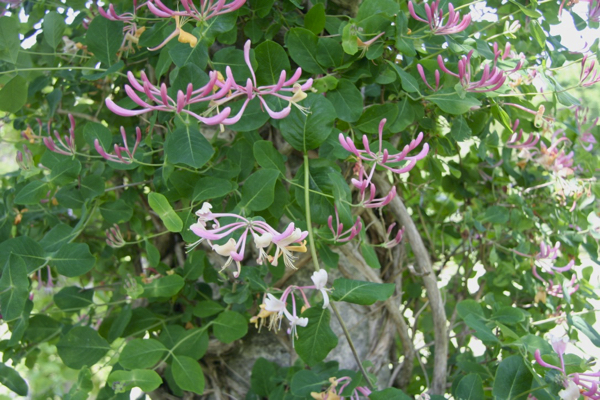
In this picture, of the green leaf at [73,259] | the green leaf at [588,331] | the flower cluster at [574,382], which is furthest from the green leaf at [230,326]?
the green leaf at [588,331]

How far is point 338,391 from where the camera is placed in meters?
0.89

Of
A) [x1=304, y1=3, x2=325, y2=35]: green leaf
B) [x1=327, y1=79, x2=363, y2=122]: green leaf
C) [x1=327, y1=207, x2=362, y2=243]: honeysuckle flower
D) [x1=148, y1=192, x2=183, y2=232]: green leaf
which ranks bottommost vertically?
[x1=327, y1=207, x2=362, y2=243]: honeysuckle flower

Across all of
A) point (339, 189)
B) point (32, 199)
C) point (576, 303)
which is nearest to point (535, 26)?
point (339, 189)

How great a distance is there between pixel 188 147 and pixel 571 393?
605 millimetres

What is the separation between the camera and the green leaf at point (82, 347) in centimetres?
95

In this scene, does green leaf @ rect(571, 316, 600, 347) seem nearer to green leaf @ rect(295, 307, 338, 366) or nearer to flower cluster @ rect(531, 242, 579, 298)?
flower cluster @ rect(531, 242, 579, 298)

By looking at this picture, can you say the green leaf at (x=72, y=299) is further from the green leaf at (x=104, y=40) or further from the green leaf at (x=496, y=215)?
the green leaf at (x=496, y=215)

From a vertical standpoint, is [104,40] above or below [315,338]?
above

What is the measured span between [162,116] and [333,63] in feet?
0.91

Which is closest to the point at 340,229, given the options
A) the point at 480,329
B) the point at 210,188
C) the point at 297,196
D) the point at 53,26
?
the point at 297,196

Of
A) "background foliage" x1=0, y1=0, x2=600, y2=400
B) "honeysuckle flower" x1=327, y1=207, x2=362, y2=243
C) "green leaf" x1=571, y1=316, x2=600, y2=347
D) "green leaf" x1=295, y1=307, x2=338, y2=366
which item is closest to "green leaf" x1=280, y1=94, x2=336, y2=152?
"background foliage" x1=0, y1=0, x2=600, y2=400

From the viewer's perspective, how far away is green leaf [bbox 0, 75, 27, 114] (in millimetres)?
866

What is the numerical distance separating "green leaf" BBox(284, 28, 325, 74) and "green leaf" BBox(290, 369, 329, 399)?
1.58ft

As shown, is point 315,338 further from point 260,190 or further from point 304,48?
point 304,48
